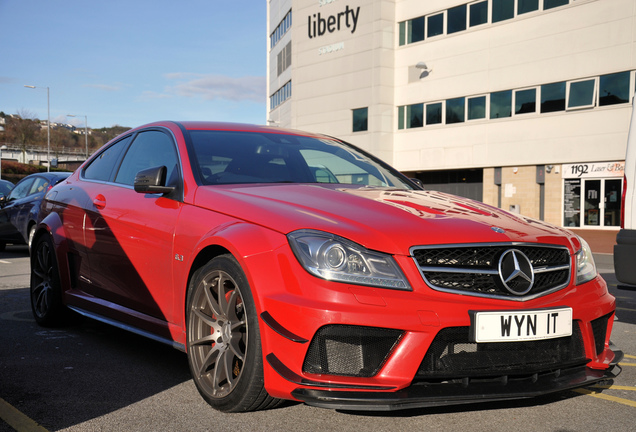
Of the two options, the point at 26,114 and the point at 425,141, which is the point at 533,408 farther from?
the point at 26,114

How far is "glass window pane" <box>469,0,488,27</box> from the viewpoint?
2959 centimetres

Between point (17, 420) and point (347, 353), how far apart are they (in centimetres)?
165

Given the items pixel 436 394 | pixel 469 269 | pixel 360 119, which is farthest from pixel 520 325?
pixel 360 119

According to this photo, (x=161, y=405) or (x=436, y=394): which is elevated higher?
(x=436, y=394)

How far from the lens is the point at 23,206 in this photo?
1202cm

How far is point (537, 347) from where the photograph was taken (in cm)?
299

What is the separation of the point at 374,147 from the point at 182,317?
31.2m

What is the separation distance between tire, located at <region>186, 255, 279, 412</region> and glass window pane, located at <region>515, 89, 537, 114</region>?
2672cm

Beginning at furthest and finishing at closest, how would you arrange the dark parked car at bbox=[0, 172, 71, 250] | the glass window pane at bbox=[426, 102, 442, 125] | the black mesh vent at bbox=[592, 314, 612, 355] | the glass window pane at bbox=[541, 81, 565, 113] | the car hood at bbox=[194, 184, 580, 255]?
the glass window pane at bbox=[426, 102, 442, 125]
the glass window pane at bbox=[541, 81, 565, 113]
the dark parked car at bbox=[0, 172, 71, 250]
the black mesh vent at bbox=[592, 314, 612, 355]
the car hood at bbox=[194, 184, 580, 255]

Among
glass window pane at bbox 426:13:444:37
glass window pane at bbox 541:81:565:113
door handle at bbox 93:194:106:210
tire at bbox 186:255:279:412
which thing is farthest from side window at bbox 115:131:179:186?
glass window pane at bbox 426:13:444:37

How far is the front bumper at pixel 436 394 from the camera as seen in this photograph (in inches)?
107

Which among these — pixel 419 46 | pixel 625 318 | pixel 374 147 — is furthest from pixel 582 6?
pixel 625 318

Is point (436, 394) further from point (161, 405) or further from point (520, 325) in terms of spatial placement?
point (161, 405)

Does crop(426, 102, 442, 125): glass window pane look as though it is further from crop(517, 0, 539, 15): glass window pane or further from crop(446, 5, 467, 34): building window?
crop(517, 0, 539, 15): glass window pane
